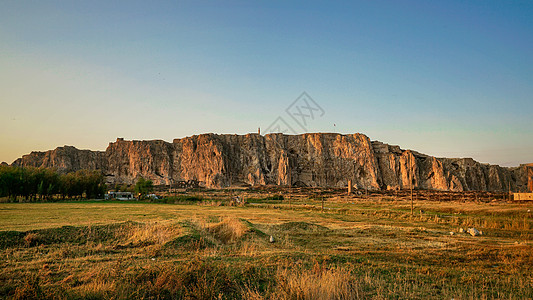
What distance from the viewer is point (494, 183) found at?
112m

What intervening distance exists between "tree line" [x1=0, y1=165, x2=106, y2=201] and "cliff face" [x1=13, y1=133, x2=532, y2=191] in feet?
156

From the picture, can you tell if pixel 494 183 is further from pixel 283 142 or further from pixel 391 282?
pixel 391 282

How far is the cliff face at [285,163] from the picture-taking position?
362ft

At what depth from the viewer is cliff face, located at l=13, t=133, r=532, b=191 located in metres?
110

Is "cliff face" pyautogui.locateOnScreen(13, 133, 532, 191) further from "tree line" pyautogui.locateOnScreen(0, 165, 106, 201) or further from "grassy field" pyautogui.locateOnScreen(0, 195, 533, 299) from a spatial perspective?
"grassy field" pyautogui.locateOnScreen(0, 195, 533, 299)

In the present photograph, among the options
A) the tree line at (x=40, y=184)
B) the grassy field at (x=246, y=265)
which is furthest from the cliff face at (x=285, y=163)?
the grassy field at (x=246, y=265)

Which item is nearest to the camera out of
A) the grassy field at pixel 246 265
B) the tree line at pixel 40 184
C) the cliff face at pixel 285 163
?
the grassy field at pixel 246 265

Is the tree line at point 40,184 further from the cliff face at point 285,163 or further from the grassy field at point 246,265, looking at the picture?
the cliff face at point 285,163

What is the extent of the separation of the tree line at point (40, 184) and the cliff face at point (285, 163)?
47.5 m

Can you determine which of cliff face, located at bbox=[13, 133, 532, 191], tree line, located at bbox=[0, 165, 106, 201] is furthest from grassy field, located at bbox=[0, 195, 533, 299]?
cliff face, located at bbox=[13, 133, 532, 191]

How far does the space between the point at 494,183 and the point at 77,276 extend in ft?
441

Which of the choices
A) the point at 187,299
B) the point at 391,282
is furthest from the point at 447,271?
the point at 187,299

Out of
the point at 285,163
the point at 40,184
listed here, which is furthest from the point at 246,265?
the point at 285,163

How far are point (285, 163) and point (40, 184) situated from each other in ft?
242
